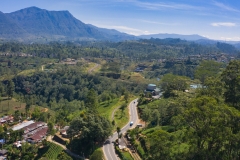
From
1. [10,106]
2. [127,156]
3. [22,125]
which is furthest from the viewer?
[10,106]

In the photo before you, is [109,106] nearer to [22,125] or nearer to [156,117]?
[22,125]

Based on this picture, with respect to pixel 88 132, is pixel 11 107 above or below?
below

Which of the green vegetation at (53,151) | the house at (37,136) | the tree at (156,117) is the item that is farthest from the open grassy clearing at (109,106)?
the green vegetation at (53,151)

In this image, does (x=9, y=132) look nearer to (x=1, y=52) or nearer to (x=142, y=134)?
(x=142, y=134)

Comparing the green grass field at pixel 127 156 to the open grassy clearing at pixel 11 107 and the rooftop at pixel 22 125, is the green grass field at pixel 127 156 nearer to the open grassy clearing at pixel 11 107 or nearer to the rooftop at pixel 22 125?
the rooftop at pixel 22 125

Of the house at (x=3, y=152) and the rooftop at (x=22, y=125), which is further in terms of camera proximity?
the rooftop at (x=22, y=125)

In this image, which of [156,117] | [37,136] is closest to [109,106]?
[37,136]

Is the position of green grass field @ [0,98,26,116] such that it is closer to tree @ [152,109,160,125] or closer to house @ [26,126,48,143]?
house @ [26,126,48,143]

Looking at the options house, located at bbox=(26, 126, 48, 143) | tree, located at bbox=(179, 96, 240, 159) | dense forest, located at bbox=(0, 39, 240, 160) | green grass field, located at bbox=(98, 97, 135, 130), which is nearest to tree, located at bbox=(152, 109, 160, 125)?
dense forest, located at bbox=(0, 39, 240, 160)

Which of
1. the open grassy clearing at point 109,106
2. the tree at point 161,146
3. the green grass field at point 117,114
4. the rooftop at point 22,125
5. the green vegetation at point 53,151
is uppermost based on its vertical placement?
the tree at point 161,146

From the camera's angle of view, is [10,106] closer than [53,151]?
No

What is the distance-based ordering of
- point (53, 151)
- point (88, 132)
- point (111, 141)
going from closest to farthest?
point (88, 132)
point (111, 141)
point (53, 151)
